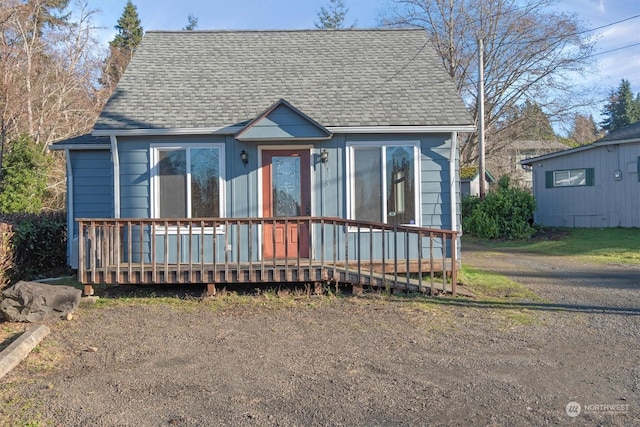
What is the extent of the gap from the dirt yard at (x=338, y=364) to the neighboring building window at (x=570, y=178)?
42.0ft

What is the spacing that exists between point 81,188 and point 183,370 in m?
7.10

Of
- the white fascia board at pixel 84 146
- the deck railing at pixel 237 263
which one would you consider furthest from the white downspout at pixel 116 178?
the white fascia board at pixel 84 146

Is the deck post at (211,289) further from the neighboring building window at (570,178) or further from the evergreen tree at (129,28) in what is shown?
the evergreen tree at (129,28)

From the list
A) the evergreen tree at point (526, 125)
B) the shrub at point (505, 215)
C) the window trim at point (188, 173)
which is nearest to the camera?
the window trim at point (188, 173)

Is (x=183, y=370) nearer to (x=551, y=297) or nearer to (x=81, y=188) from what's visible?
(x=551, y=297)

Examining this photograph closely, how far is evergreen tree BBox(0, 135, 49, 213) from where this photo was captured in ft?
55.4

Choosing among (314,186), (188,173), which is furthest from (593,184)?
(188,173)

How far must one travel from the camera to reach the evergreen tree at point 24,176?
1689 centimetres

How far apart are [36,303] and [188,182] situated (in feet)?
10.7

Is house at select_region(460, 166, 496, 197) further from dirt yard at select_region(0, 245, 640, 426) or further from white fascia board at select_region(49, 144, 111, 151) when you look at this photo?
white fascia board at select_region(49, 144, 111, 151)

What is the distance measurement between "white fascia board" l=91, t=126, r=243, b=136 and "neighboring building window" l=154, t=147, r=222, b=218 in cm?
33

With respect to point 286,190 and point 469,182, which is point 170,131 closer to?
point 286,190

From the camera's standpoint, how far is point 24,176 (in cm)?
1731

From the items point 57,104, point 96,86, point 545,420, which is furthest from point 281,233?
point 96,86
